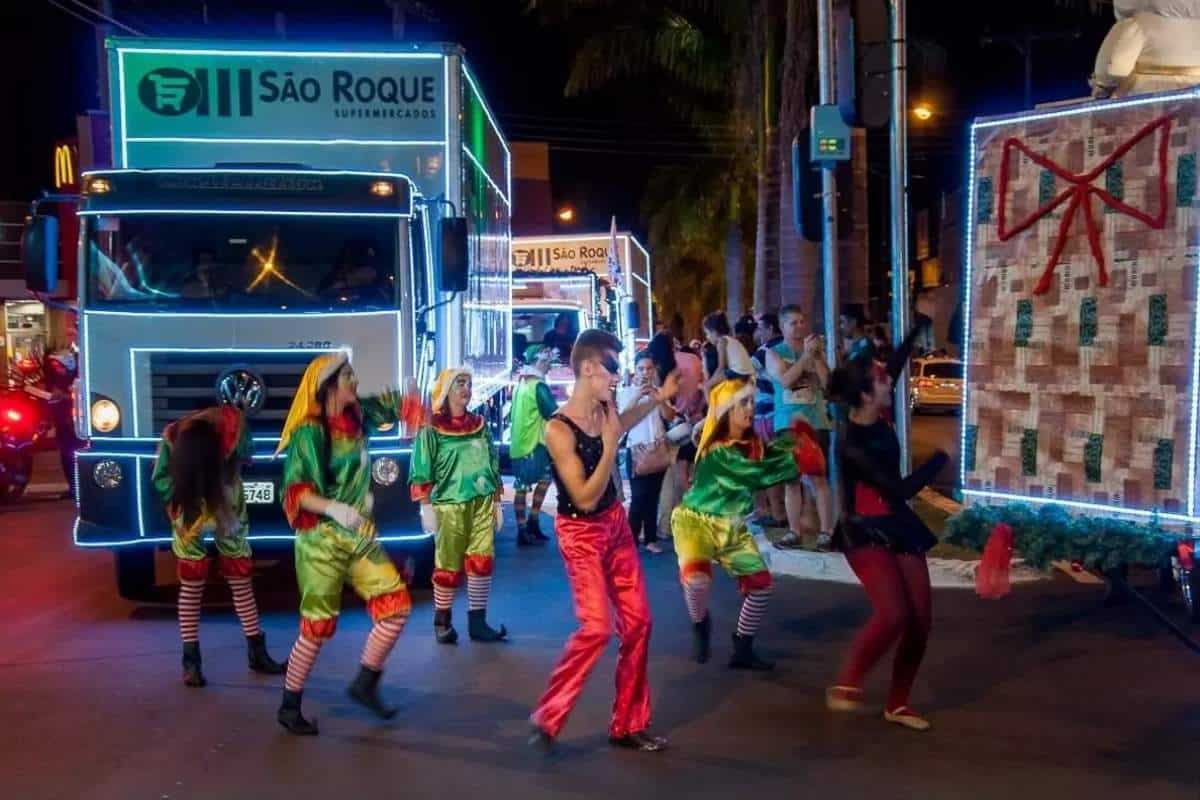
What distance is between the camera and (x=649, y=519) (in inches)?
489

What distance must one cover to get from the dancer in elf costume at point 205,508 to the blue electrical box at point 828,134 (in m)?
5.44

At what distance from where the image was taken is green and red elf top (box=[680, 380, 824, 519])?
786 centimetres

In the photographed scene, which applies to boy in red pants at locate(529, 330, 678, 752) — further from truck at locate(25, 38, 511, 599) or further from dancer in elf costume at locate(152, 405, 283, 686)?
truck at locate(25, 38, 511, 599)

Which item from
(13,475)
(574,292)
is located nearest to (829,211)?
(13,475)

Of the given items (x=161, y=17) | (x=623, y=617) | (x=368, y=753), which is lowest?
(x=368, y=753)

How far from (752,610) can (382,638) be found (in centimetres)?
Answer: 216

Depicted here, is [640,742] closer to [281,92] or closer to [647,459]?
[647,459]

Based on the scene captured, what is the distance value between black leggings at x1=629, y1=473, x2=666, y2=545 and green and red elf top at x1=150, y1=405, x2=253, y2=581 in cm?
452

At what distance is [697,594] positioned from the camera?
8.05 metres

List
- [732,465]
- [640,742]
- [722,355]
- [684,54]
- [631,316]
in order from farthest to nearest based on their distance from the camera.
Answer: [631,316] < [684,54] < [722,355] < [732,465] < [640,742]

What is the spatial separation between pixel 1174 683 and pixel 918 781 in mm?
2258

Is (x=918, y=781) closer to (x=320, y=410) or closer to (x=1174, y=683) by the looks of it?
(x=1174, y=683)

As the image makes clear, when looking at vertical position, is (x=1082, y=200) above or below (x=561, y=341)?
above

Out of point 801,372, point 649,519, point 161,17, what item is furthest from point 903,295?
point 161,17
